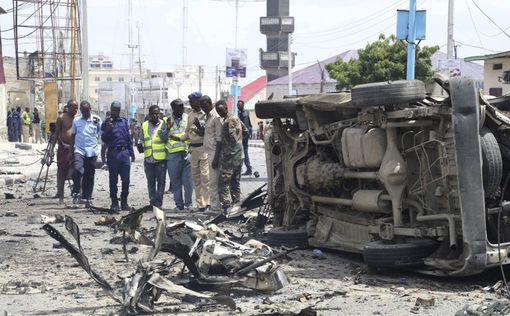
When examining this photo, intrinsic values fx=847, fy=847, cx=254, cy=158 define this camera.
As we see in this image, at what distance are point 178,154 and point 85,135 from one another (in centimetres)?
169

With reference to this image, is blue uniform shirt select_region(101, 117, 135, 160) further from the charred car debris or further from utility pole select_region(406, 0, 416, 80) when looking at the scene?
utility pole select_region(406, 0, 416, 80)

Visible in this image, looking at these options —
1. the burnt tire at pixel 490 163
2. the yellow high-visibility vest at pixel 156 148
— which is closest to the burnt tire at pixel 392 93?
the burnt tire at pixel 490 163

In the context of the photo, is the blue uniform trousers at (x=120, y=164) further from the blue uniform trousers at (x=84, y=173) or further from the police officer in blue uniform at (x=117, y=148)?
the blue uniform trousers at (x=84, y=173)

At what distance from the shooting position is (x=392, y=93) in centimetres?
736

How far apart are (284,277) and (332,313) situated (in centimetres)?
79

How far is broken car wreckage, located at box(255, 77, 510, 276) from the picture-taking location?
22.2ft

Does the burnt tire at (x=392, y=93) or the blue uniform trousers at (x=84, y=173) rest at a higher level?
the burnt tire at (x=392, y=93)

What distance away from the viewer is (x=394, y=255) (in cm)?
724

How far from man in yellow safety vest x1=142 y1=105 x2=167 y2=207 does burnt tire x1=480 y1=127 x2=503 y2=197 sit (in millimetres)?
6995

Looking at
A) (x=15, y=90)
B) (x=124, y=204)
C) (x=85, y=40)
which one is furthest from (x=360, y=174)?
(x=15, y=90)

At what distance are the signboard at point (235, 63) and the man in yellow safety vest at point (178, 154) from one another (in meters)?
24.8

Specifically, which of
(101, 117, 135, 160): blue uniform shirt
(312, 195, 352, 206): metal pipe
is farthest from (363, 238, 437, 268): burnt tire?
(101, 117, 135, 160): blue uniform shirt

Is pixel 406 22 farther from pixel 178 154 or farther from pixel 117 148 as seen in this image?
pixel 117 148

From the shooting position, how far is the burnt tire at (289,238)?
9086 millimetres
